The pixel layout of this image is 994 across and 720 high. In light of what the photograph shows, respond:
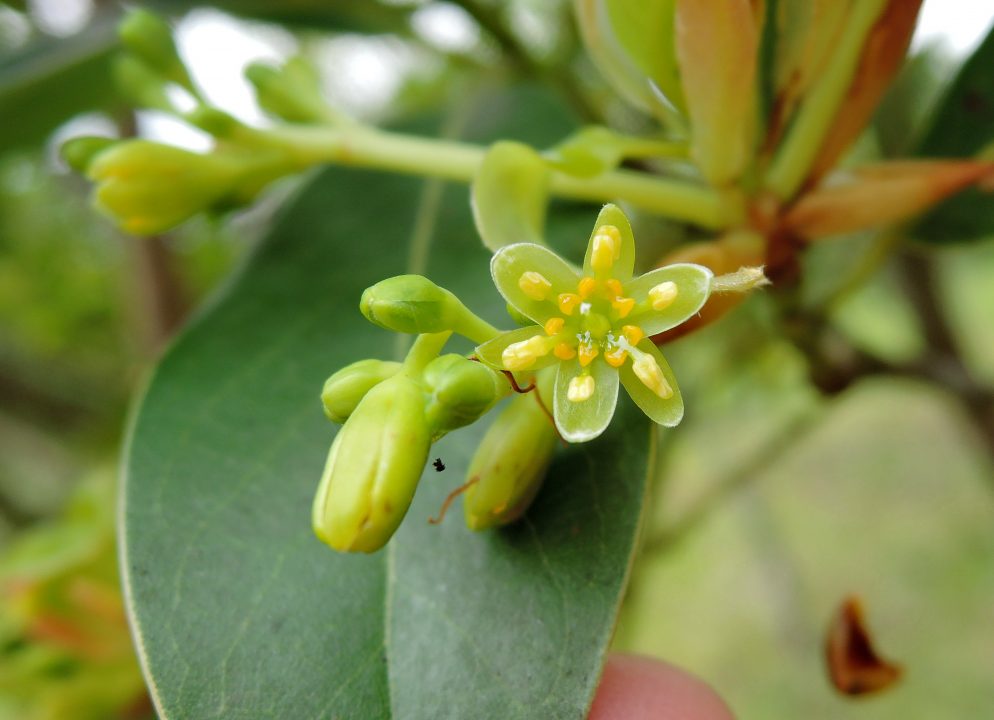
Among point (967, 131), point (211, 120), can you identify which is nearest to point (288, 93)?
point (211, 120)

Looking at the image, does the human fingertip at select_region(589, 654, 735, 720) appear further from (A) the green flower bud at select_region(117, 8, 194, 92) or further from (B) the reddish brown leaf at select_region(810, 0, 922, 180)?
(A) the green flower bud at select_region(117, 8, 194, 92)

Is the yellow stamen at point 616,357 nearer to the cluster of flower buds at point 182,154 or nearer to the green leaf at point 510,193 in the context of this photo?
the green leaf at point 510,193

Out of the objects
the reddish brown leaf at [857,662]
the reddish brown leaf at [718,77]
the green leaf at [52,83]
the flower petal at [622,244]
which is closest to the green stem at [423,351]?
the flower petal at [622,244]

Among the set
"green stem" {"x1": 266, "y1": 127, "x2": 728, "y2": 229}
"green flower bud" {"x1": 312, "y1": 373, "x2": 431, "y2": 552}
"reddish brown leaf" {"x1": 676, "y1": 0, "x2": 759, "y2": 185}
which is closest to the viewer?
"green flower bud" {"x1": 312, "y1": 373, "x2": 431, "y2": 552}

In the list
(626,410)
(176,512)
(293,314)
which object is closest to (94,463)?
(293,314)

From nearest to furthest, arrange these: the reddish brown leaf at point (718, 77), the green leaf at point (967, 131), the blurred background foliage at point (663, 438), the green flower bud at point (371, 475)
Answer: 1. the green flower bud at point (371, 475)
2. the reddish brown leaf at point (718, 77)
3. the green leaf at point (967, 131)
4. the blurred background foliage at point (663, 438)

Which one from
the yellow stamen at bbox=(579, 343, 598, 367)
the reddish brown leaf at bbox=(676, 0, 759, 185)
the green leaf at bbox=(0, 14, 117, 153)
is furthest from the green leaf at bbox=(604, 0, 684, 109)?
the green leaf at bbox=(0, 14, 117, 153)

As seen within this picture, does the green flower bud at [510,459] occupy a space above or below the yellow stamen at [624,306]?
below
